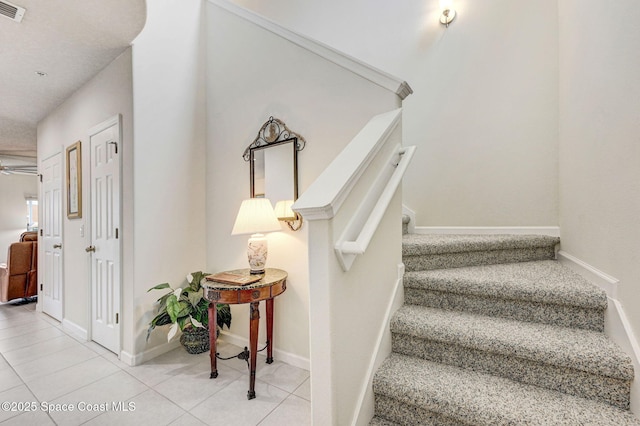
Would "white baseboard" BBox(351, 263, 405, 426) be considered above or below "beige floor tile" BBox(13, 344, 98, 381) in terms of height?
above

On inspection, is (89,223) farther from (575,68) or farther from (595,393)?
(575,68)

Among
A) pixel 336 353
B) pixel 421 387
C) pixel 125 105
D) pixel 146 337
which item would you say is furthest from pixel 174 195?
pixel 421 387

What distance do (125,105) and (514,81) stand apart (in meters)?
3.40

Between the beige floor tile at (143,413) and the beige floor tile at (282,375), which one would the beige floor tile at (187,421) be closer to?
the beige floor tile at (143,413)

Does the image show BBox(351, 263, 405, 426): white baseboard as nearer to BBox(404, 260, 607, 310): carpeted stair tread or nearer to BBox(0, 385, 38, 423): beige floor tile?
BBox(404, 260, 607, 310): carpeted stair tread

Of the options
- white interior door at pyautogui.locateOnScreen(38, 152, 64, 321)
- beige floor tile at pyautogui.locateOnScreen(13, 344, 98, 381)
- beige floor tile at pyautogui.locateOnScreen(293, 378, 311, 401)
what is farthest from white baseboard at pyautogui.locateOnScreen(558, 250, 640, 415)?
white interior door at pyautogui.locateOnScreen(38, 152, 64, 321)

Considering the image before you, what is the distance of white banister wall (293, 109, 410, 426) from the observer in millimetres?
1095

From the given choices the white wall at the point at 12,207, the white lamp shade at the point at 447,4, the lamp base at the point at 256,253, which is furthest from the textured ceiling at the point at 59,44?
the white wall at the point at 12,207

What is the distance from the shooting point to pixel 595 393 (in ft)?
3.54

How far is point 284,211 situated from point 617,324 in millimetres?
1925

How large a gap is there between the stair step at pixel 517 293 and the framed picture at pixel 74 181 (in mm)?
3420

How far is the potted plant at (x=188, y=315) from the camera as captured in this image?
221cm

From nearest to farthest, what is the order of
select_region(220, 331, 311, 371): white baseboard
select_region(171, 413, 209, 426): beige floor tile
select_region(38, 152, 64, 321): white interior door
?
1. select_region(171, 413, 209, 426): beige floor tile
2. select_region(220, 331, 311, 371): white baseboard
3. select_region(38, 152, 64, 321): white interior door

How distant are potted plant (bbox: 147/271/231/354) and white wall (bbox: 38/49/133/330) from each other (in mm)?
718
